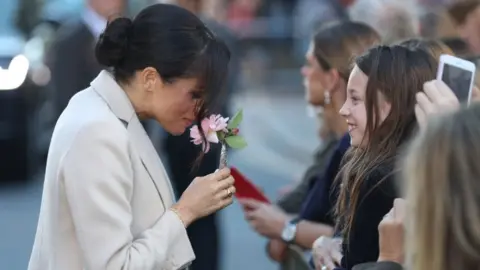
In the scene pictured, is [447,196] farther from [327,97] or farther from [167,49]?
[327,97]

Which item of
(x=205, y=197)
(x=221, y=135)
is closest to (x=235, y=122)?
(x=221, y=135)

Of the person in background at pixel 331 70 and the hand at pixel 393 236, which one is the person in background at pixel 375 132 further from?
the person in background at pixel 331 70

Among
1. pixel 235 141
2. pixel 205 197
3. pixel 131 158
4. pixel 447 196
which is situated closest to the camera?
pixel 447 196

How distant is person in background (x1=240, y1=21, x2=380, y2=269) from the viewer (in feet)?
14.7

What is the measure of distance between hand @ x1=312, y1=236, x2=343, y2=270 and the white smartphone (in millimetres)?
901

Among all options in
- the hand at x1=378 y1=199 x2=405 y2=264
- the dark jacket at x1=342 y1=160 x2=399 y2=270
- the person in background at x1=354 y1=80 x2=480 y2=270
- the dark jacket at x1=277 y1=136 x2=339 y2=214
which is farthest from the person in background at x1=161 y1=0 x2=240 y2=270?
the person in background at x1=354 y1=80 x2=480 y2=270

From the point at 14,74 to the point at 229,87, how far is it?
4.43m

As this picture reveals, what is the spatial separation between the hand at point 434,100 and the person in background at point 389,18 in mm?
2037

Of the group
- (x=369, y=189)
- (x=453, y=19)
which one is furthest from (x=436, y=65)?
(x=453, y=19)

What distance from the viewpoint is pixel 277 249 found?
15.3 ft

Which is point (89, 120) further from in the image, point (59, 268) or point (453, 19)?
point (453, 19)

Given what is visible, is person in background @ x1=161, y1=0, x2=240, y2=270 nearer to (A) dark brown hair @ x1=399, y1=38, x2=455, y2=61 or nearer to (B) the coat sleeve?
(A) dark brown hair @ x1=399, y1=38, x2=455, y2=61

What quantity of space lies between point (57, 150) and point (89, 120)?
0.39ft

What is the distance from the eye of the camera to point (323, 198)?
4172 mm
